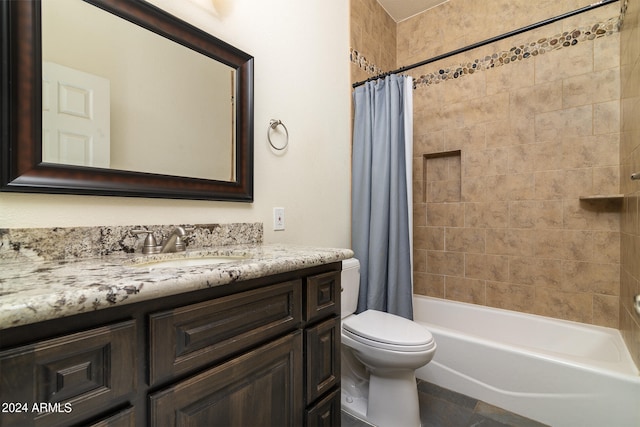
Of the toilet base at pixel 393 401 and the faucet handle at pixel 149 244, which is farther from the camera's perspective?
the toilet base at pixel 393 401

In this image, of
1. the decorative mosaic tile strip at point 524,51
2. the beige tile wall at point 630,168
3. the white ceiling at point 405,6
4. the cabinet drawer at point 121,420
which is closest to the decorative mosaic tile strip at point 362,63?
the decorative mosaic tile strip at point 524,51

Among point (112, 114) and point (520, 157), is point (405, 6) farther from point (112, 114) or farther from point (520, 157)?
point (112, 114)

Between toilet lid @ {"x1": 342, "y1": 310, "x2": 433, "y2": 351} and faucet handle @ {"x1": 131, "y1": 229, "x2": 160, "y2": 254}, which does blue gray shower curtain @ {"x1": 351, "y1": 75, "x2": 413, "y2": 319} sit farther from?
faucet handle @ {"x1": 131, "y1": 229, "x2": 160, "y2": 254}

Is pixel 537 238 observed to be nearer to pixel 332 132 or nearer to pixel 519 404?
pixel 519 404

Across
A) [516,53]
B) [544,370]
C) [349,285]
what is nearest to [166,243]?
[349,285]

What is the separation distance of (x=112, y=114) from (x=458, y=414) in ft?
6.98

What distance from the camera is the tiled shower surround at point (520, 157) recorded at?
1.78 m

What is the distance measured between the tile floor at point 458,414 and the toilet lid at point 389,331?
1.63 feet

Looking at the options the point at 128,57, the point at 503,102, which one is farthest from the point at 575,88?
the point at 128,57

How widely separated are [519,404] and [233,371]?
1634 mm

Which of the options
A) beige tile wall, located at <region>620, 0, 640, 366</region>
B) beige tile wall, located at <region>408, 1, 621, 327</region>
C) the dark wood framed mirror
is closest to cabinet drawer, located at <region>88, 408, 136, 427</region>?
the dark wood framed mirror

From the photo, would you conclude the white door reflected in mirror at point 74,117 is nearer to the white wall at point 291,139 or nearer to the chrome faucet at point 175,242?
the white wall at point 291,139

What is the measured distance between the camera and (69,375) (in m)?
0.47

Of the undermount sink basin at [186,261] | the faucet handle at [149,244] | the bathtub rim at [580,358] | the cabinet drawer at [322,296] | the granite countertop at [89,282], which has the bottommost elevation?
the bathtub rim at [580,358]
